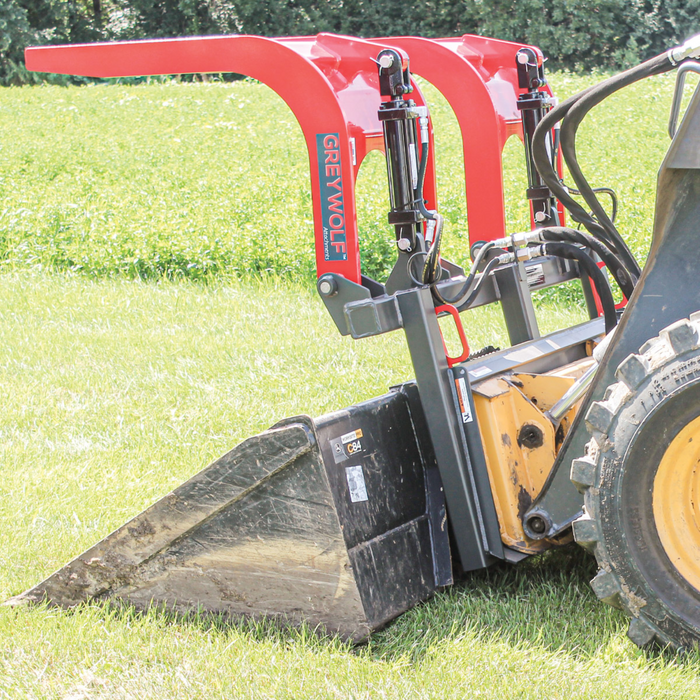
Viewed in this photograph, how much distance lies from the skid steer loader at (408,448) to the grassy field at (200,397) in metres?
0.15

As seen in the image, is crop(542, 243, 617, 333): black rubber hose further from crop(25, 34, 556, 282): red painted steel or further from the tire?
the tire

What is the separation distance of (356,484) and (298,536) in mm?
260

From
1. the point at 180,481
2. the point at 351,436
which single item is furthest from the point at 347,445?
the point at 180,481

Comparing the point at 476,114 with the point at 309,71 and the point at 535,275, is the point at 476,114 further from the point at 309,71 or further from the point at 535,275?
the point at 309,71

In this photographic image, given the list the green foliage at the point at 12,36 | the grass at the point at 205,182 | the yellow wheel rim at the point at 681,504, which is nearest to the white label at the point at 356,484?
the yellow wheel rim at the point at 681,504

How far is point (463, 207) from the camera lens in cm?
998

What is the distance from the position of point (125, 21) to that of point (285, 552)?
3988cm

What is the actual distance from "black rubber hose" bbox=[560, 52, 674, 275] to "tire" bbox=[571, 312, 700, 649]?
662 millimetres

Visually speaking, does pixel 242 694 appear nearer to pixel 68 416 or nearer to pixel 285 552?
pixel 285 552

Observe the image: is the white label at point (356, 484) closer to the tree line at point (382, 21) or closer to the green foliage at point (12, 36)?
the tree line at point (382, 21)

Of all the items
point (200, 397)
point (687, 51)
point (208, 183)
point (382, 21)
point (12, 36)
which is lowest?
point (200, 397)

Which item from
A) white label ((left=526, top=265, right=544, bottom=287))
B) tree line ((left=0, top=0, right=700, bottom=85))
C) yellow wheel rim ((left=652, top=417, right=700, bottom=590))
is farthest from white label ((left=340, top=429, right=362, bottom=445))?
tree line ((left=0, top=0, right=700, bottom=85))

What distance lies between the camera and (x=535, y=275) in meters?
3.67

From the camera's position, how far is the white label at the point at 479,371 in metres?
3.04
